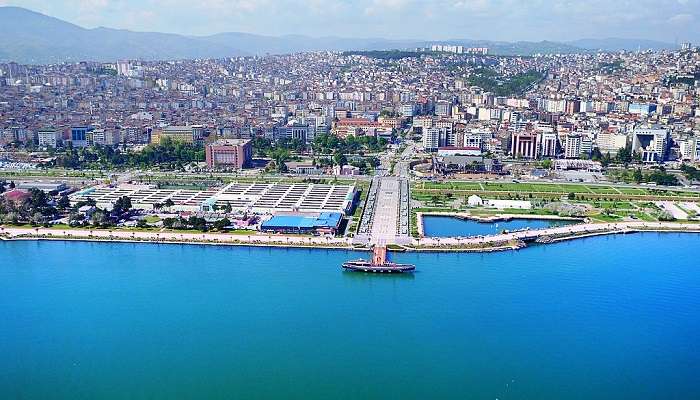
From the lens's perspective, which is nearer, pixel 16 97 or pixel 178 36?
pixel 16 97

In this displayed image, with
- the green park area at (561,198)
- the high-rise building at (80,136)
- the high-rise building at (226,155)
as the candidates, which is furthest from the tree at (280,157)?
the high-rise building at (80,136)

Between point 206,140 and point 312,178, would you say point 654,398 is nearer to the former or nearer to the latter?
point 312,178

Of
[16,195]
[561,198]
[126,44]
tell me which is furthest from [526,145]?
[126,44]


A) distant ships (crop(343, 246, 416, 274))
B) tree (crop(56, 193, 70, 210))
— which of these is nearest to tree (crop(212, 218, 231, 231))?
distant ships (crop(343, 246, 416, 274))

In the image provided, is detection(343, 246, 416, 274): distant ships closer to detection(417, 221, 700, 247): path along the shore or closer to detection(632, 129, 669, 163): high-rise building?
detection(417, 221, 700, 247): path along the shore

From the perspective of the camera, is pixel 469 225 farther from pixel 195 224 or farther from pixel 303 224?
pixel 195 224

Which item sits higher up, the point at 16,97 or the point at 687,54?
the point at 687,54

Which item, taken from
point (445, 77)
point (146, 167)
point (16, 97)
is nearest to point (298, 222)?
point (146, 167)
